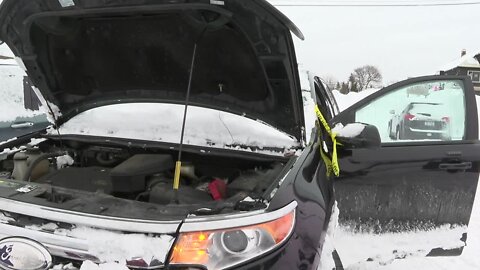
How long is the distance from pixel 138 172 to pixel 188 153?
1.50 feet

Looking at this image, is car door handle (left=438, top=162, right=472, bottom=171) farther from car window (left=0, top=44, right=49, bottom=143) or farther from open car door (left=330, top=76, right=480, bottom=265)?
car window (left=0, top=44, right=49, bottom=143)

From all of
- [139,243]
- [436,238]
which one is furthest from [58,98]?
[436,238]

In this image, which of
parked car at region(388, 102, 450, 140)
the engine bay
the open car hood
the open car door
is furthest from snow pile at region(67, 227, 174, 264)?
parked car at region(388, 102, 450, 140)

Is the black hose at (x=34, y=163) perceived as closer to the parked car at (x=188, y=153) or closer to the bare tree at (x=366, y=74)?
the parked car at (x=188, y=153)

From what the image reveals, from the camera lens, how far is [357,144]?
2693 millimetres

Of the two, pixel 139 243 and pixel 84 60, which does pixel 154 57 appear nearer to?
pixel 84 60

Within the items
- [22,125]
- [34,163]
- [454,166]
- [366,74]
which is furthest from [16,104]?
[366,74]

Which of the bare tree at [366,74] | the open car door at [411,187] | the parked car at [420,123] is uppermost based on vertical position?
the parked car at [420,123]

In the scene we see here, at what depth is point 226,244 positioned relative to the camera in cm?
165

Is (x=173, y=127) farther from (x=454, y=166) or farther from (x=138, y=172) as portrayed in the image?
(x=454, y=166)

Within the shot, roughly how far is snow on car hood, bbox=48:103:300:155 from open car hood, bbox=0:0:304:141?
2.0 inches

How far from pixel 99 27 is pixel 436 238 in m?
2.62

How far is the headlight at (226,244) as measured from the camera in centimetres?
162

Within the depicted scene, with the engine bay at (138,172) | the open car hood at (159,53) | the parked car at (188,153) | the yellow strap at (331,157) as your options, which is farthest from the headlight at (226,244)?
the yellow strap at (331,157)
